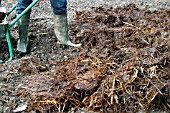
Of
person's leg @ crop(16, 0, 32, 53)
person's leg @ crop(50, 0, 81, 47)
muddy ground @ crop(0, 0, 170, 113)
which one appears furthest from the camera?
person's leg @ crop(16, 0, 32, 53)

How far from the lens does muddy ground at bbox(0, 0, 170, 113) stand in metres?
3.21

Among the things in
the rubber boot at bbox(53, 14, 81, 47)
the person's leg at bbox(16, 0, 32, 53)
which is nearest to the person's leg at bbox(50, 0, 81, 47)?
the rubber boot at bbox(53, 14, 81, 47)

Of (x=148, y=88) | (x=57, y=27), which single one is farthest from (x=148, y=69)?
(x=57, y=27)

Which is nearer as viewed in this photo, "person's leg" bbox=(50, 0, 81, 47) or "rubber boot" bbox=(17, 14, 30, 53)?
"person's leg" bbox=(50, 0, 81, 47)

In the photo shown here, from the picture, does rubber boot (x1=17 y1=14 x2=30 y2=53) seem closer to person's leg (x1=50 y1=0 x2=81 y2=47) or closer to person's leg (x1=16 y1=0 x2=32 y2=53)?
person's leg (x1=16 y1=0 x2=32 y2=53)

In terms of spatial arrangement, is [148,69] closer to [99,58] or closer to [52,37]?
[99,58]

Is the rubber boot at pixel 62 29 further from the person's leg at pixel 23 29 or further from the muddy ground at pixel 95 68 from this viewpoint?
the person's leg at pixel 23 29

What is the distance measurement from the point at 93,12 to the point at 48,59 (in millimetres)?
1452

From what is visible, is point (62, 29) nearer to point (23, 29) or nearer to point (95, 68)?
point (23, 29)

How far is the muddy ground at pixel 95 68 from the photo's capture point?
3.21 m

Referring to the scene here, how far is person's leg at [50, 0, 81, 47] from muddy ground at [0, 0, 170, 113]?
9 centimetres

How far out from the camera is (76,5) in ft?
19.9

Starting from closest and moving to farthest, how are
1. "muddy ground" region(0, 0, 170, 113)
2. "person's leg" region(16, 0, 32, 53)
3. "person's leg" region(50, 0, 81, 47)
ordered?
1. "muddy ground" region(0, 0, 170, 113)
2. "person's leg" region(50, 0, 81, 47)
3. "person's leg" region(16, 0, 32, 53)

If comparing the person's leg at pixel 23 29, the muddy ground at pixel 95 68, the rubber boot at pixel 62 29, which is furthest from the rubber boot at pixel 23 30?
the rubber boot at pixel 62 29
